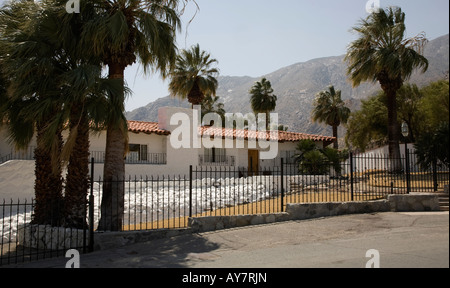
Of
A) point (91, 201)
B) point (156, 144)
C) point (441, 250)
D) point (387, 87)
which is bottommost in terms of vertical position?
point (441, 250)

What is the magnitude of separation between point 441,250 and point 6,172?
16870mm

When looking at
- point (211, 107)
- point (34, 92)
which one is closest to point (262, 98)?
point (211, 107)

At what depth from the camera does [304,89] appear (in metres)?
129

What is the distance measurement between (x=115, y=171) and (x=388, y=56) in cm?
1709

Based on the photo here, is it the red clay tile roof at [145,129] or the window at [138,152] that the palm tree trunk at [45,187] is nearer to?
the red clay tile roof at [145,129]

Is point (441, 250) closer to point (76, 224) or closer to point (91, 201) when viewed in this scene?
point (91, 201)

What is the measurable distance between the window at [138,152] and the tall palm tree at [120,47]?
39.8ft

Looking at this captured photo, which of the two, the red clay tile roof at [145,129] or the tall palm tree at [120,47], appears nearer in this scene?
the tall palm tree at [120,47]

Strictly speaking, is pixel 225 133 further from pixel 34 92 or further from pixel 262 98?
pixel 34 92

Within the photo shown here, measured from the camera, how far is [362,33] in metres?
23.2

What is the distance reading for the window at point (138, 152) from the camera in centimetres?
2369

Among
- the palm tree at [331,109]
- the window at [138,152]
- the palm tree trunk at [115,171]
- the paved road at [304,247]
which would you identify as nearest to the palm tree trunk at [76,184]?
the palm tree trunk at [115,171]

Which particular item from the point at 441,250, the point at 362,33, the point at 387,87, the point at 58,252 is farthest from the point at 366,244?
the point at 362,33

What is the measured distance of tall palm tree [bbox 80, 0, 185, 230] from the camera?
10.3 m
